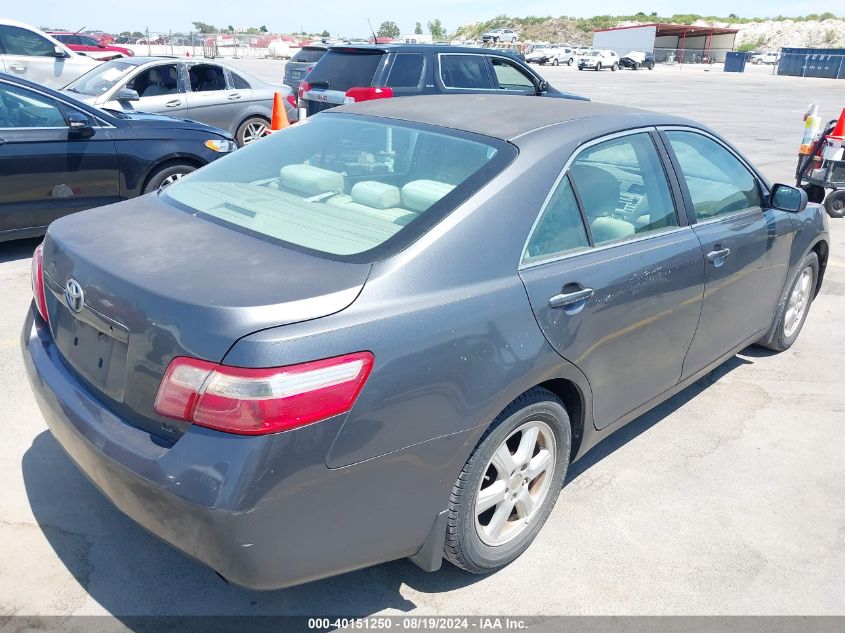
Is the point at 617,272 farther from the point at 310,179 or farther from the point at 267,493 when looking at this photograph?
the point at 267,493

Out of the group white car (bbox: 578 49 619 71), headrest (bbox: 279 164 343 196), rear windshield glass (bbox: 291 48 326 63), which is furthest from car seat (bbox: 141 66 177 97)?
white car (bbox: 578 49 619 71)

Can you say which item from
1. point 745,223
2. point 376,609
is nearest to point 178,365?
point 376,609

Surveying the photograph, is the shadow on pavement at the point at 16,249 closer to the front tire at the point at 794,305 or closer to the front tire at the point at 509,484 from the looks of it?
the front tire at the point at 509,484

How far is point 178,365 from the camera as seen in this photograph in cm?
205

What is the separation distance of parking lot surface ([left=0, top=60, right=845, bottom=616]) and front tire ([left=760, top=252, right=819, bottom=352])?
483 mm

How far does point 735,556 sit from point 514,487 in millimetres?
998

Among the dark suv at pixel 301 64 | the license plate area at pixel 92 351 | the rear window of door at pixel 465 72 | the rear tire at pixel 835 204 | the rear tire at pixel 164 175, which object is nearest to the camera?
the license plate area at pixel 92 351

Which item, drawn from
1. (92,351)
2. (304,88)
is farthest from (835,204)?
(92,351)

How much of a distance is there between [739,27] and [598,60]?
67.0 metres

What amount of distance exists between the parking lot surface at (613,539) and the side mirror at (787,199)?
3.72 ft

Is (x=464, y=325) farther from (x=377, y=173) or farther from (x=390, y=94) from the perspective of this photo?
(x=390, y=94)

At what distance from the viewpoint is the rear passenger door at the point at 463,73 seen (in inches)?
380

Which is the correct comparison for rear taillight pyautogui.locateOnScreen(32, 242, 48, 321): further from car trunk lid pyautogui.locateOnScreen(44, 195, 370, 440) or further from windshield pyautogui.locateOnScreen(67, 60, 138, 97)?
windshield pyautogui.locateOnScreen(67, 60, 138, 97)

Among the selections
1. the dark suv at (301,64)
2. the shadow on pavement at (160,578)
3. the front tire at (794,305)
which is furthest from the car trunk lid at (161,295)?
the dark suv at (301,64)
